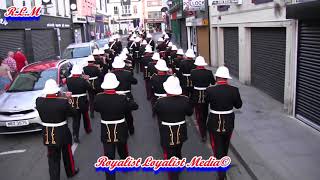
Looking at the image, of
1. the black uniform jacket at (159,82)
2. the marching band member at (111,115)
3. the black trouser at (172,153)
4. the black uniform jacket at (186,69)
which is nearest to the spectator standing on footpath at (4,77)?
the black uniform jacket at (186,69)

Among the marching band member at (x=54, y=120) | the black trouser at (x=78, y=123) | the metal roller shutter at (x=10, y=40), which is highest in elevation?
the metal roller shutter at (x=10, y=40)

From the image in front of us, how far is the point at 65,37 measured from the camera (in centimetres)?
3584

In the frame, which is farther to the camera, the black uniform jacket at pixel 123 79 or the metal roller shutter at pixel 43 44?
the metal roller shutter at pixel 43 44

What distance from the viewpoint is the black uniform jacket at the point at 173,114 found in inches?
227

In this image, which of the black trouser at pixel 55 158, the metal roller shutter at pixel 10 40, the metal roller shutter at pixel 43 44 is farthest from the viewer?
the metal roller shutter at pixel 43 44

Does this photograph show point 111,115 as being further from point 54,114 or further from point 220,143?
point 220,143

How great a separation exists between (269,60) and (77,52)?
30.8 feet

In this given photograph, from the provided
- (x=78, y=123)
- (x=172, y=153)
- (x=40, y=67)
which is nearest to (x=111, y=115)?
(x=172, y=153)

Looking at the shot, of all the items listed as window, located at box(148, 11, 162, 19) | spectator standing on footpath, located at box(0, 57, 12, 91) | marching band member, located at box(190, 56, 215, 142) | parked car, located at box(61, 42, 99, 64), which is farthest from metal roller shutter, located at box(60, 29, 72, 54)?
window, located at box(148, 11, 162, 19)

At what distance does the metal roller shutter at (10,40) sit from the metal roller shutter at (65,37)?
31.6 ft

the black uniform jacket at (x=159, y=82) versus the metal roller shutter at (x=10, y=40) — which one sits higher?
the metal roller shutter at (x=10, y=40)

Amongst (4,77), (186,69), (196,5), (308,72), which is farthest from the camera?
(196,5)

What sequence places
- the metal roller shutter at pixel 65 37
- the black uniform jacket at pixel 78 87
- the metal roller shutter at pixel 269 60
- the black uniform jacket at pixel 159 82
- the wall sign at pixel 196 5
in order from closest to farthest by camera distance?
the black uniform jacket at pixel 159 82 < the black uniform jacket at pixel 78 87 < the metal roller shutter at pixel 269 60 < the wall sign at pixel 196 5 < the metal roller shutter at pixel 65 37

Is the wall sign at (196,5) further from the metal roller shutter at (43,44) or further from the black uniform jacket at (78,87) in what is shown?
the black uniform jacket at (78,87)
